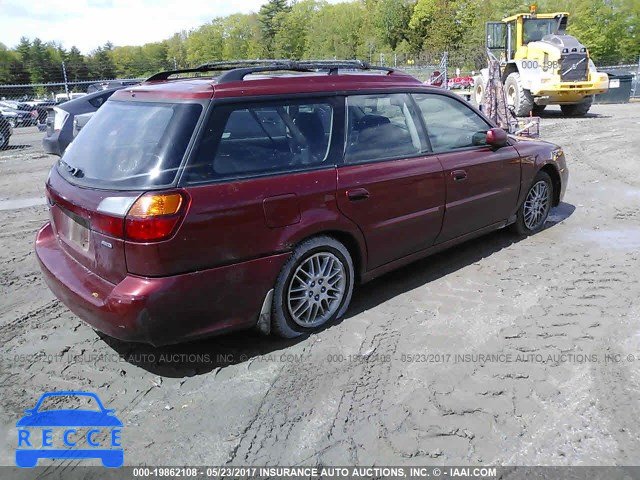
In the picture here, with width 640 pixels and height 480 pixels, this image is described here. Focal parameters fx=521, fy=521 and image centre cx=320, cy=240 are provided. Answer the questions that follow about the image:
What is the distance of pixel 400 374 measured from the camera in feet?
10.3

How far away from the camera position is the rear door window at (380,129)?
3770 millimetres

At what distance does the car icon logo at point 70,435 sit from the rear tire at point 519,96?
53.8 feet

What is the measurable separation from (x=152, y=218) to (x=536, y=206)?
13.8 feet

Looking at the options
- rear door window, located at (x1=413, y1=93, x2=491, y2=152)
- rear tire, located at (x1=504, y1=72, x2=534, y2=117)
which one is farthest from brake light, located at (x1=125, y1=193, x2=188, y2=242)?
rear tire, located at (x1=504, y1=72, x2=534, y2=117)

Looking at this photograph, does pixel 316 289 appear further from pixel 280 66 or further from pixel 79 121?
pixel 79 121

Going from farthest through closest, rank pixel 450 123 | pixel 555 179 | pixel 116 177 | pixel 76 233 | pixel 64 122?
pixel 64 122
pixel 555 179
pixel 450 123
pixel 76 233
pixel 116 177

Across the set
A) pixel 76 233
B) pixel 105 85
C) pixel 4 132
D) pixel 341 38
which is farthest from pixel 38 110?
pixel 341 38

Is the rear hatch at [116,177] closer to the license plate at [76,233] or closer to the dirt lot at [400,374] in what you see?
the license plate at [76,233]

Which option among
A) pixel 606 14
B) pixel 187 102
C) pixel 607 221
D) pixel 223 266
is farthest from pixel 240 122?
pixel 606 14

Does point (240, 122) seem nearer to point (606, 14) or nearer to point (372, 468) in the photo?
point (372, 468)

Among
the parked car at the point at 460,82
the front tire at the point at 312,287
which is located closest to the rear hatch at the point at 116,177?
the front tire at the point at 312,287

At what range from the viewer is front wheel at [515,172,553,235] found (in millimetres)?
5398

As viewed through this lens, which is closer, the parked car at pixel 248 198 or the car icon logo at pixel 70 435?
the car icon logo at pixel 70 435

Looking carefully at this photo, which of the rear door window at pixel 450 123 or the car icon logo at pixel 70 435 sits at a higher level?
the rear door window at pixel 450 123
